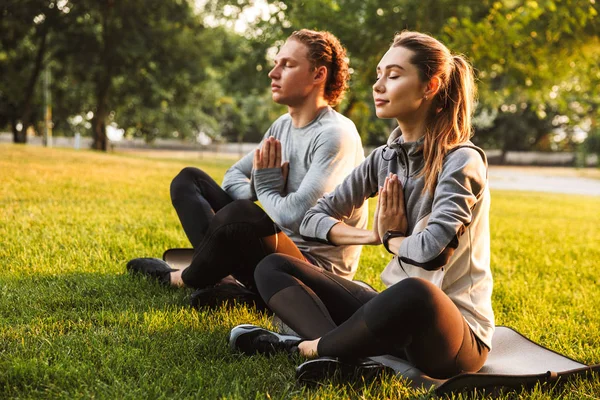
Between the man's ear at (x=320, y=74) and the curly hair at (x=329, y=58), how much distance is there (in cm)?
2

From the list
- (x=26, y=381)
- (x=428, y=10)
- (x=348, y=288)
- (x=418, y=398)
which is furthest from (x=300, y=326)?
(x=428, y=10)

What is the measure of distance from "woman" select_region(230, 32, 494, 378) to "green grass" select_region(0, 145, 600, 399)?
0.21 meters

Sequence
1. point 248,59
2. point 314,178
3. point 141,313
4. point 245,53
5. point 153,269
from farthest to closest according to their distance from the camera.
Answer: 1. point 245,53
2. point 248,59
3. point 153,269
4. point 141,313
5. point 314,178

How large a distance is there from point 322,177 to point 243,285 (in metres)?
Answer: 0.97

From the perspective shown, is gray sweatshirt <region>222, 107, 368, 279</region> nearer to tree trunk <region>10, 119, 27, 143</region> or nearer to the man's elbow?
the man's elbow

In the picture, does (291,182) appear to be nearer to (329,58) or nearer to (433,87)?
(329,58)

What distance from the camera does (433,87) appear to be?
8.54 feet

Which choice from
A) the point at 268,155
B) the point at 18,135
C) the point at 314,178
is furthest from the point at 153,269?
the point at 18,135

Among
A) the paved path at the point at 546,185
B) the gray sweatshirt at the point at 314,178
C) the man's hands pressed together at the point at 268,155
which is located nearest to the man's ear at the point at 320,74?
the gray sweatshirt at the point at 314,178

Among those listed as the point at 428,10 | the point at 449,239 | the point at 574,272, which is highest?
the point at 428,10

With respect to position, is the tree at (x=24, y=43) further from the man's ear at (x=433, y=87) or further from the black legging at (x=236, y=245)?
the man's ear at (x=433, y=87)

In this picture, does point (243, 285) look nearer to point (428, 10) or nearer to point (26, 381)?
point (26, 381)

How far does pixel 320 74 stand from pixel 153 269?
5.77ft

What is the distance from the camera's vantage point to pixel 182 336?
3.12m
